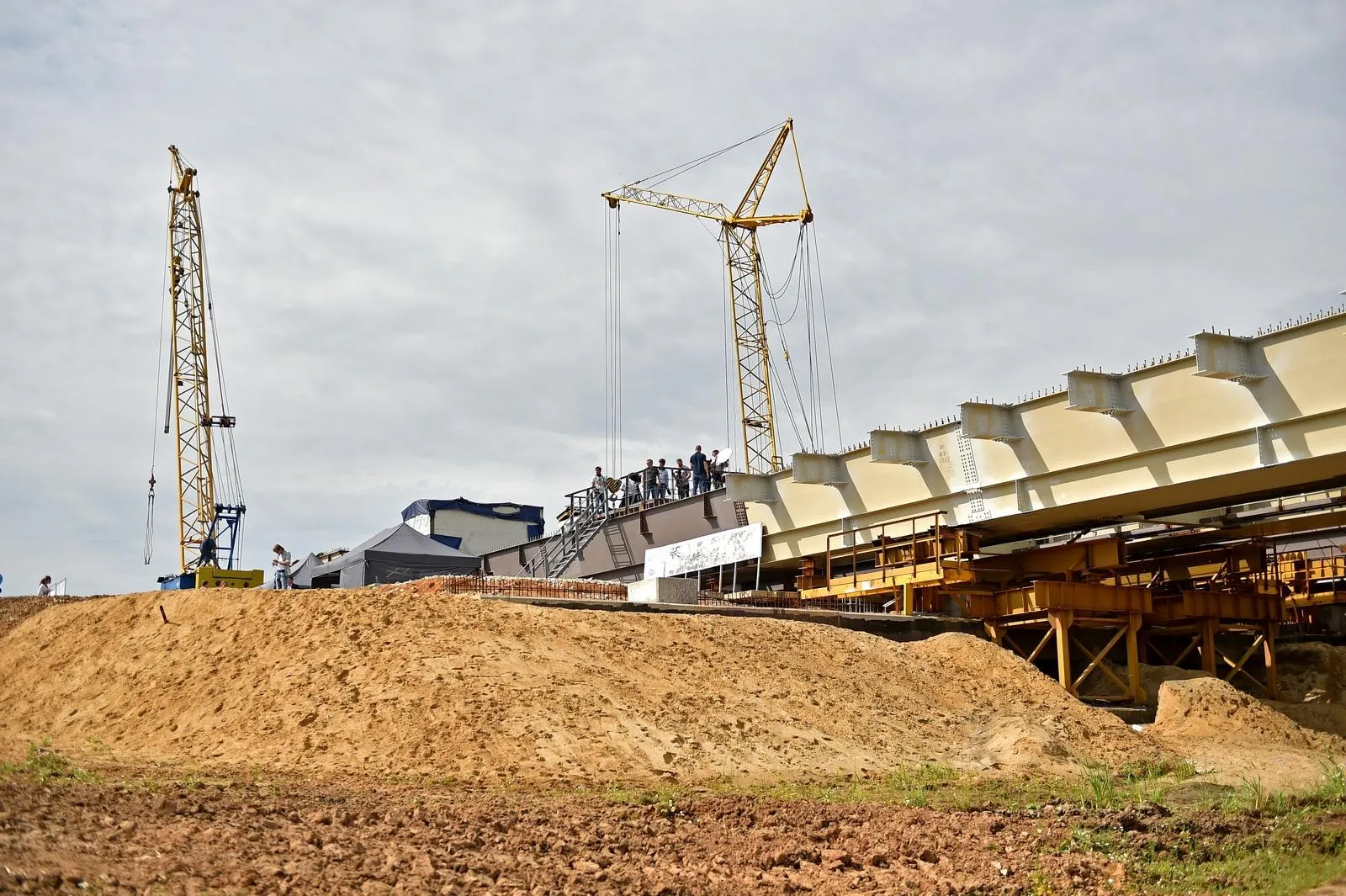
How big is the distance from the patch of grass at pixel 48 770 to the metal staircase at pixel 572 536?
80.9ft

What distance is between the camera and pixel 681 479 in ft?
129

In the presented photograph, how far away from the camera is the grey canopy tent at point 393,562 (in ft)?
139

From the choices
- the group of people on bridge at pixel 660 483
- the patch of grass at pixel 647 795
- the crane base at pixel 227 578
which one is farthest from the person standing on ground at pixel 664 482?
the patch of grass at pixel 647 795

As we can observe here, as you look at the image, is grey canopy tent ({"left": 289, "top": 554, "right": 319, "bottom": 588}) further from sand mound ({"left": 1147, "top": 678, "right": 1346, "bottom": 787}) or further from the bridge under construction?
sand mound ({"left": 1147, "top": 678, "right": 1346, "bottom": 787})

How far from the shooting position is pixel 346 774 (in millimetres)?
15258

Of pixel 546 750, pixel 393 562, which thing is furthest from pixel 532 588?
pixel 393 562

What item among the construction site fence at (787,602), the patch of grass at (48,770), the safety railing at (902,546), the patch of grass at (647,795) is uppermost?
the safety railing at (902,546)

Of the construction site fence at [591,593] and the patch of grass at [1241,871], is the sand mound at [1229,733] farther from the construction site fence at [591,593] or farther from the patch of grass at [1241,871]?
the patch of grass at [1241,871]

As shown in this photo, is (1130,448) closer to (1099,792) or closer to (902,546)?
(902,546)

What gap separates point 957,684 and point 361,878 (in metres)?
16.5

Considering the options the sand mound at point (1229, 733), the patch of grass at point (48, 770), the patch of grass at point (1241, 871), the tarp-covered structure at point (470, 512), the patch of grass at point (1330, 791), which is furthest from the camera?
the tarp-covered structure at point (470, 512)

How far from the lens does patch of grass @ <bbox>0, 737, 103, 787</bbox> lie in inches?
507

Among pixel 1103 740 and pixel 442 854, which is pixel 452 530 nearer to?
pixel 1103 740

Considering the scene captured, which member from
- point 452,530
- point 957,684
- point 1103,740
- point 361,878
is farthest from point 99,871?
point 452,530
